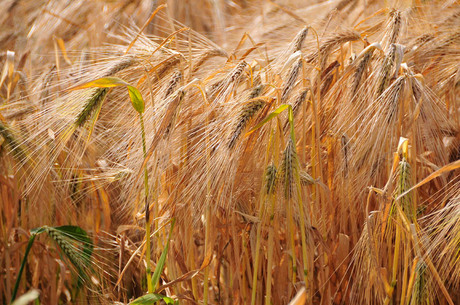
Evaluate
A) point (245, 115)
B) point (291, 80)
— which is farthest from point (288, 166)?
point (291, 80)

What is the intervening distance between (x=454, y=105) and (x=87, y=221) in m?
1.19

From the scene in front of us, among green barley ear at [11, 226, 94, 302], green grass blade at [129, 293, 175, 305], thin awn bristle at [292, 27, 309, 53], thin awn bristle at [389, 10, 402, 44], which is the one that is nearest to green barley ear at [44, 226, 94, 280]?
green barley ear at [11, 226, 94, 302]

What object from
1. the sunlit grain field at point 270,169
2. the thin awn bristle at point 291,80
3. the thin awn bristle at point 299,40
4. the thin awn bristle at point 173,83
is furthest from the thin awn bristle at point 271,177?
the thin awn bristle at point 299,40

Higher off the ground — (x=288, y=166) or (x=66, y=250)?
(x=288, y=166)

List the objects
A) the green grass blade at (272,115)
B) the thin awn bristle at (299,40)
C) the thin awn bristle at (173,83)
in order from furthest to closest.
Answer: the thin awn bristle at (299,40)
the thin awn bristle at (173,83)
the green grass blade at (272,115)

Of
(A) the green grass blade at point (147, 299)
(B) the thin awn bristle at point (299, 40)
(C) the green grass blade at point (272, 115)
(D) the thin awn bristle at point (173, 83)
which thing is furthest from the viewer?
(B) the thin awn bristle at point (299, 40)

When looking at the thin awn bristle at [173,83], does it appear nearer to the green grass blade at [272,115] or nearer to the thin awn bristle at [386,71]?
the green grass blade at [272,115]

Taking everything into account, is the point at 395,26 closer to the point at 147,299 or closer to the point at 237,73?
the point at 237,73

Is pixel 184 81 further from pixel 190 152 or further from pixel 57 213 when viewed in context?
pixel 57 213

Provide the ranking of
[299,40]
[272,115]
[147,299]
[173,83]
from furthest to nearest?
[299,40] < [173,83] < [147,299] < [272,115]

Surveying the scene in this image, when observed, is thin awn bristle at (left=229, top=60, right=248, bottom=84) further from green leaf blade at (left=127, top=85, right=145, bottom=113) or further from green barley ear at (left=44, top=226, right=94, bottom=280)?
green barley ear at (left=44, top=226, right=94, bottom=280)

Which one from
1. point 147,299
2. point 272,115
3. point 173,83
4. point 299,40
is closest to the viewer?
point 272,115

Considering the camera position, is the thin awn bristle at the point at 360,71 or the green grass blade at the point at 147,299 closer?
the green grass blade at the point at 147,299

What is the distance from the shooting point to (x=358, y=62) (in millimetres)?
1296
